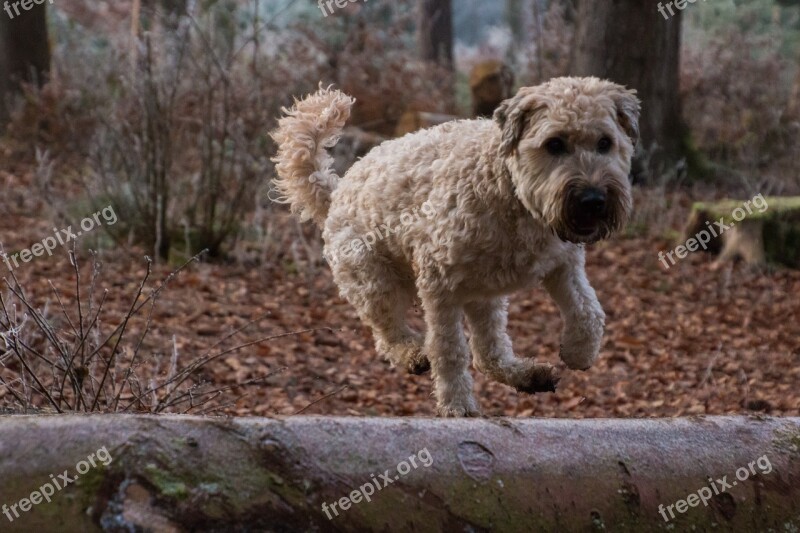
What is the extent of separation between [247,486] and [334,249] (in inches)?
116

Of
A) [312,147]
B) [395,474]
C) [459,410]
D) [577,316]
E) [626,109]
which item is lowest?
[459,410]

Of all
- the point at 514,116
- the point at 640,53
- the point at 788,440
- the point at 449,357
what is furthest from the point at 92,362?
the point at 640,53

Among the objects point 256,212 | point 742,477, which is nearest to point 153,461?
point 742,477

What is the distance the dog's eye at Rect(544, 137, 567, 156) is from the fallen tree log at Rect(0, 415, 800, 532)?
1400 mm

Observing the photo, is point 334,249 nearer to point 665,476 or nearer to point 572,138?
point 572,138

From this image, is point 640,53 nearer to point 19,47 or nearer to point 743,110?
point 743,110

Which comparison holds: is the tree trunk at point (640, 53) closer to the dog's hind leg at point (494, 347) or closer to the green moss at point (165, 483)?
the dog's hind leg at point (494, 347)

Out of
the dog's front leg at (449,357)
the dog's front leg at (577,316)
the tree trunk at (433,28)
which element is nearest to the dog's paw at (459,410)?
the dog's front leg at (449,357)

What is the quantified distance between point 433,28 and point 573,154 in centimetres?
1712

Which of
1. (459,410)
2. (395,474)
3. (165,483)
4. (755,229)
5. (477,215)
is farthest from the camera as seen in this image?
(755,229)

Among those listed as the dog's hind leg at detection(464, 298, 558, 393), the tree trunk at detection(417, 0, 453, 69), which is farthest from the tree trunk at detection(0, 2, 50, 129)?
the dog's hind leg at detection(464, 298, 558, 393)

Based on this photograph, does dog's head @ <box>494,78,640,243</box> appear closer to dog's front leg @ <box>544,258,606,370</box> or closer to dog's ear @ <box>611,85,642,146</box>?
dog's ear @ <box>611,85,642,146</box>

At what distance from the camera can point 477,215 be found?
4832 mm

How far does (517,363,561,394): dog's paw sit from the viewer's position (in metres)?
4.92
